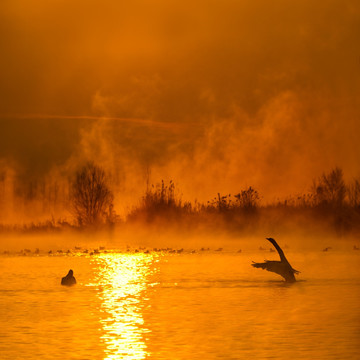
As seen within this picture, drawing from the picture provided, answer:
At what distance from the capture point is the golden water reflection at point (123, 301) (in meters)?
12.0

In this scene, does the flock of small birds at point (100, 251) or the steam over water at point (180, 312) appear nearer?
the steam over water at point (180, 312)

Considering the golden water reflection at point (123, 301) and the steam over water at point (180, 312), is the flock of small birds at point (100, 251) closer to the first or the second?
the golden water reflection at point (123, 301)

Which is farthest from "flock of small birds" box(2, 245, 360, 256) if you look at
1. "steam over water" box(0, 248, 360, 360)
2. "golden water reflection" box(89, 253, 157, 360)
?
"steam over water" box(0, 248, 360, 360)

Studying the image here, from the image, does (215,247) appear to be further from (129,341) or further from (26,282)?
(129,341)

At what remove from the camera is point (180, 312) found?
621 inches

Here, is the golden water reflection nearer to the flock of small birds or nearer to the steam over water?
the steam over water

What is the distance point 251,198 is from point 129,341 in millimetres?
23383

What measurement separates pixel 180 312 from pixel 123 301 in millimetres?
1950

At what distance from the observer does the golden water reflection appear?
12031 millimetres

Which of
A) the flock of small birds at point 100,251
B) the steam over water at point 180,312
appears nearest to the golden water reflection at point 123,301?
the steam over water at point 180,312

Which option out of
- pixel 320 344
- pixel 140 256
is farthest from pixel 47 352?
pixel 140 256

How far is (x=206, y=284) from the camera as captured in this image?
20.2 meters

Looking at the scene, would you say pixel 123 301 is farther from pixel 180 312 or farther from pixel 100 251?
pixel 100 251

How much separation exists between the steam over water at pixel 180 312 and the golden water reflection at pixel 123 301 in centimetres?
2
